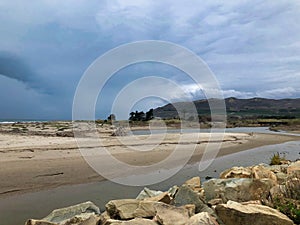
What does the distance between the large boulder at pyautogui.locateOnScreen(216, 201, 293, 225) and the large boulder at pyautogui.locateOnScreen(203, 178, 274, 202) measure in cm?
118

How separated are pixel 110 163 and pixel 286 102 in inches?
7501

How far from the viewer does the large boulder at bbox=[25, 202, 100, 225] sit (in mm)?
5421

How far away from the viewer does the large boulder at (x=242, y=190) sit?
634cm

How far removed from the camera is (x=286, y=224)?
15.8ft

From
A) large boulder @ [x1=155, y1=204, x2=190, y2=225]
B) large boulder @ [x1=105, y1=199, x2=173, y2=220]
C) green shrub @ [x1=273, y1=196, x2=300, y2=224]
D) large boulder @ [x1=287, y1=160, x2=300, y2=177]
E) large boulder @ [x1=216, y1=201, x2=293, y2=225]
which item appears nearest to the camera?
large boulder @ [x1=216, y1=201, x2=293, y2=225]

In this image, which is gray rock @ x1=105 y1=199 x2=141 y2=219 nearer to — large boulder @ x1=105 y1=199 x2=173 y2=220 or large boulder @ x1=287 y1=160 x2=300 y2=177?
large boulder @ x1=105 y1=199 x2=173 y2=220

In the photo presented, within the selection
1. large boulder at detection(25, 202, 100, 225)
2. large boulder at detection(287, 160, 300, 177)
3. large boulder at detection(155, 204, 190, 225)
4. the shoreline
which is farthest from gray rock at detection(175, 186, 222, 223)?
the shoreline

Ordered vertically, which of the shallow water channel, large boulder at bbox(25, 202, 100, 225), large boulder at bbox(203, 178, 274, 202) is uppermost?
large boulder at bbox(203, 178, 274, 202)

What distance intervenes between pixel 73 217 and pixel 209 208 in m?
2.68

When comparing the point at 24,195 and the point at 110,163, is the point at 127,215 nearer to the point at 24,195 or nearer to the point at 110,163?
the point at 24,195

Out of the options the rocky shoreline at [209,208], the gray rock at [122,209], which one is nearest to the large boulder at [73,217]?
the rocky shoreline at [209,208]

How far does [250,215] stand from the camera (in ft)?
15.9

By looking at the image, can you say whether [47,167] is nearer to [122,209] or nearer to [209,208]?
[122,209]

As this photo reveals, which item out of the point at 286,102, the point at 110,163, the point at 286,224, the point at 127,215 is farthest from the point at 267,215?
the point at 286,102
